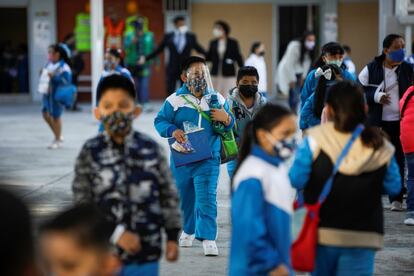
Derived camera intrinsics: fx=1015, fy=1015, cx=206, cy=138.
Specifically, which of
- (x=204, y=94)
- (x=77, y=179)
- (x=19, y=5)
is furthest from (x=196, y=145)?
(x=19, y=5)

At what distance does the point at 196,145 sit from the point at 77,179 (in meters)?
3.51

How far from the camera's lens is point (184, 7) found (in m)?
24.8

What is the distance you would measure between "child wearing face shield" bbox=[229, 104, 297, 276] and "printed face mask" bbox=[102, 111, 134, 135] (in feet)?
1.97

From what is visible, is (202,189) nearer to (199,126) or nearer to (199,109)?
(199,126)

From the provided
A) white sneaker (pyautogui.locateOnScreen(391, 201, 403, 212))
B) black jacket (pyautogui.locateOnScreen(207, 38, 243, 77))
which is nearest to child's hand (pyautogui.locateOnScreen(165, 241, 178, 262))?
white sneaker (pyautogui.locateOnScreen(391, 201, 403, 212))

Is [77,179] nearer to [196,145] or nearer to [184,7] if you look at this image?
[196,145]

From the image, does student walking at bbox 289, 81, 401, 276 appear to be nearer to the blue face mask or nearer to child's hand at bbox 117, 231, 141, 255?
child's hand at bbox 117, 231, 141, 255

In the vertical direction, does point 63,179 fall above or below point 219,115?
below

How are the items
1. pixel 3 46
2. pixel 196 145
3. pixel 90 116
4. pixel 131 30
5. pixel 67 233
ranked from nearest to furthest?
pixel 67 233
pixel 196 145
pixel 90 116
pixel 131 30
pixel 3 46

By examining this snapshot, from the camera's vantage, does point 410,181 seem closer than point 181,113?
No

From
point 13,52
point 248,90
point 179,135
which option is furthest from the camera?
point 13,52

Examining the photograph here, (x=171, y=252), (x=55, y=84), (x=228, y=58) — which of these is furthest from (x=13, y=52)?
(x=171, y=252)

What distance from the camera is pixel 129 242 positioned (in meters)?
4.88

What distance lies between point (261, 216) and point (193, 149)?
3566 millimetres
